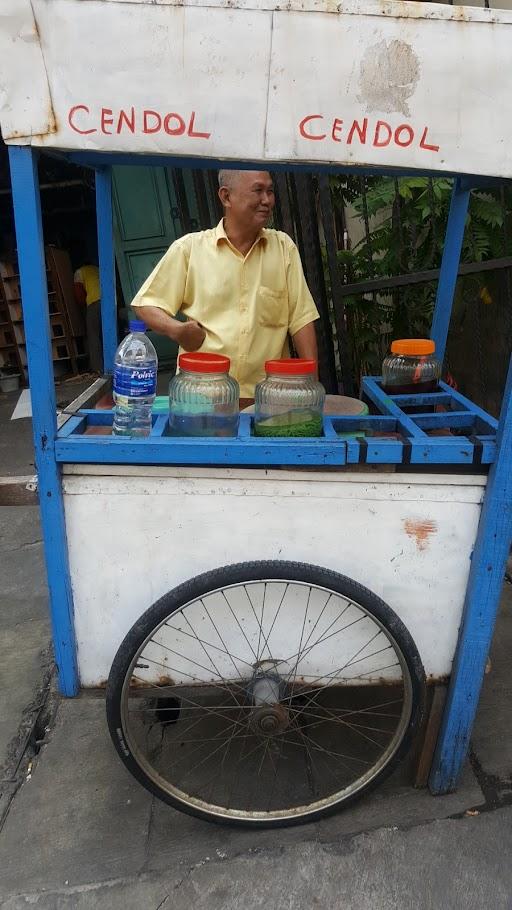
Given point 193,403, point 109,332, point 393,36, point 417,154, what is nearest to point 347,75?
point 393,36

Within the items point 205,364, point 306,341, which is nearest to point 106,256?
point 306,341

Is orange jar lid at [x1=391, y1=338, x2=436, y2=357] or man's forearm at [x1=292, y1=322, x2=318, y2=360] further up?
orange jar lid at [x1=391, y1=338, x2=436, y2=357]

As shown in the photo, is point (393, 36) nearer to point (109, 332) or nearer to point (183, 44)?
point (183, 44)

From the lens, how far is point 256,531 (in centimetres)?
162

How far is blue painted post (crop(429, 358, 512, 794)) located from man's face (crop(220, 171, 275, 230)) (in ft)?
4.06

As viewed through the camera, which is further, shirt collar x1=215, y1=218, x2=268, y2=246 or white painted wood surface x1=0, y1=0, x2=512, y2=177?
shirt collar x1=215, y1=218, x2=268, y2=246

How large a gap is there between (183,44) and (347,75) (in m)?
0.32

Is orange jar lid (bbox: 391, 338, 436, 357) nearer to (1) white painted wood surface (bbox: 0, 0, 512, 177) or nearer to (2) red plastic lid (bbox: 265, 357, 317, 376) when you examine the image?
(2) red plastic lid (bbox: 265, 357, 317, 376)

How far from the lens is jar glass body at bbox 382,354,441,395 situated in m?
2.11

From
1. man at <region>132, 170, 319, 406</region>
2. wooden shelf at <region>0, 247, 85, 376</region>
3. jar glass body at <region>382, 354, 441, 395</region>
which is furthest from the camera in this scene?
wooden shelf at <region>0, 247, 85, 376</region>

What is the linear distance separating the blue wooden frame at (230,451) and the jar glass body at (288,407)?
0.04m

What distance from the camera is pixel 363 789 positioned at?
5.77 feet

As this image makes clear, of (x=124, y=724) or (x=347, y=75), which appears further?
(x=124, y=724)

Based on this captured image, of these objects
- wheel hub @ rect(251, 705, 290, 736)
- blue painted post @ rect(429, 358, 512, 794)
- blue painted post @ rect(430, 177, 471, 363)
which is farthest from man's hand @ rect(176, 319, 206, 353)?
wheel hub @ rect(251, 705, 290, 736)
